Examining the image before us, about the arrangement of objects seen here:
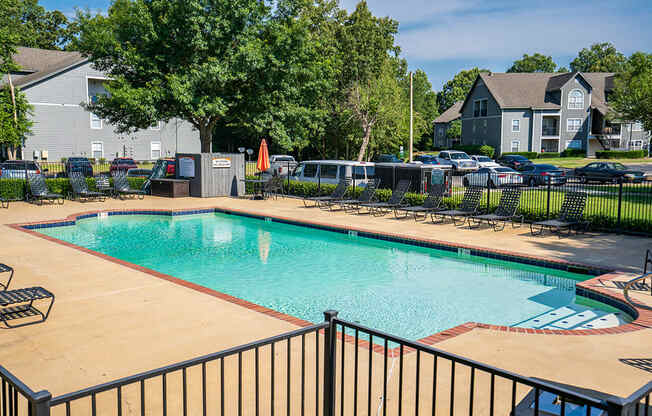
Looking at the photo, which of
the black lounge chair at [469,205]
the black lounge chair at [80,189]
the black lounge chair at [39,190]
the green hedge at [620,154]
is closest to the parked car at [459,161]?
the black lounge chair at [469,205]

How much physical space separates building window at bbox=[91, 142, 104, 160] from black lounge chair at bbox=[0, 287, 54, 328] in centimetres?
4051

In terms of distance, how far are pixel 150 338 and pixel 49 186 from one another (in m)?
18.8

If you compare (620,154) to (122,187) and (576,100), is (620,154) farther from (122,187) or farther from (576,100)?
(122,187)

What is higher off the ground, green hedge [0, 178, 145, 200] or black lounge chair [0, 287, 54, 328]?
green hedge [0, 178, 145, 200]

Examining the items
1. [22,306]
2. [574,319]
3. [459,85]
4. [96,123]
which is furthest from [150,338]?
[459,85]

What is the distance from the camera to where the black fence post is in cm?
366

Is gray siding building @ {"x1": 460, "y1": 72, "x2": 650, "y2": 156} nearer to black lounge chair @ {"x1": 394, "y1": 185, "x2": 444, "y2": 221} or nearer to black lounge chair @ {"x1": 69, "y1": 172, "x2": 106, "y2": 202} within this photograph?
black lounge chair @ {"x1": 394, "y1": 185, "x2": 444, "y2": 221}

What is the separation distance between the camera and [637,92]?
37.3 metres

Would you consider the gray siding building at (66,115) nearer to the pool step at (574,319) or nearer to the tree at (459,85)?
the pool step at (574,319)

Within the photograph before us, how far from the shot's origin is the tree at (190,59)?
966 inches

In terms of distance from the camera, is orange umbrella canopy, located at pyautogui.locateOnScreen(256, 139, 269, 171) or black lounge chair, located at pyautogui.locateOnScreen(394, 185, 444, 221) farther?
orange umbrella canopy, located at pyautogui.locateOnScreen(256, 139, 269, 171)

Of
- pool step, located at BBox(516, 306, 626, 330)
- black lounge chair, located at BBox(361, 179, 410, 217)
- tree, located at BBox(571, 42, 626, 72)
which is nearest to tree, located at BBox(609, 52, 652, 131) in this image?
black lounge chair, located at BBox(361, 179, 410, 217)

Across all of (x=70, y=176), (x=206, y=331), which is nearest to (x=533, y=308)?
(x=206, y=331)

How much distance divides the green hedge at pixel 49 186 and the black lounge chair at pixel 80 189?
505 millimetres
